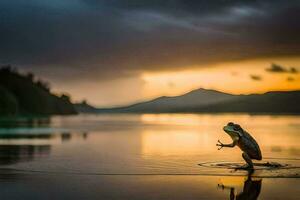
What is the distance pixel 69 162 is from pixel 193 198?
47.7 ft

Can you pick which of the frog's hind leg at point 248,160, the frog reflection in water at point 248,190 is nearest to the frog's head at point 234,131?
the frog's hind leg at point 248,160

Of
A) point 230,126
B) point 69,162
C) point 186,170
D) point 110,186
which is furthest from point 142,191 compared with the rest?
point 69,162

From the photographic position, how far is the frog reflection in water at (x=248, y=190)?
18477mm

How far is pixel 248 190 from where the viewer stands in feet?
66.1

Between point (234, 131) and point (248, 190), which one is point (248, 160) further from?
point (248, 190)

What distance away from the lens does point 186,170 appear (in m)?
27.6

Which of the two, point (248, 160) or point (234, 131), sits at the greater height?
point (234, 131)

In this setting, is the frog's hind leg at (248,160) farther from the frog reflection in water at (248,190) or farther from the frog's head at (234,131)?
the frog reflection in water at (248,190)

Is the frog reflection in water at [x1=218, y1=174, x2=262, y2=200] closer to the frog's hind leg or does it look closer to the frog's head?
the frog's hind leg

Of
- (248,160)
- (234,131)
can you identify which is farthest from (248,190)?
(234,131)

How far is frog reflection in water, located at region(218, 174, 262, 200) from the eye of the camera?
18477mm

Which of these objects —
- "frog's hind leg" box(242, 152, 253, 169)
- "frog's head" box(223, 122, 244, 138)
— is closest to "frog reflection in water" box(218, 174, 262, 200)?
"frog's hind leg" box(242, 152, 253, 169)

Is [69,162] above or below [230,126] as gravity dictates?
below

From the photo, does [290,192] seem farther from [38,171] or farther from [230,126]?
[38,171]
